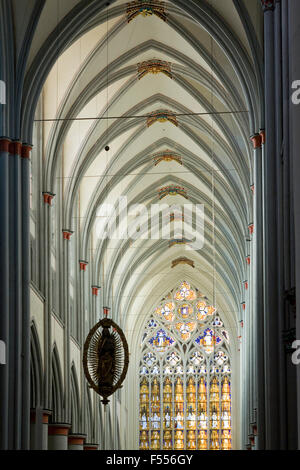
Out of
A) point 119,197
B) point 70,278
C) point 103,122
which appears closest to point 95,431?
point 70,278

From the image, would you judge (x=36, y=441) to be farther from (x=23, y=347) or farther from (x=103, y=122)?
(x=103, y=122)

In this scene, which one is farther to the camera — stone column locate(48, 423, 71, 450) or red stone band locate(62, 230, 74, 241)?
red stone band locate(62, 230, 74, 241)

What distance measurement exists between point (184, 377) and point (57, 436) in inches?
782

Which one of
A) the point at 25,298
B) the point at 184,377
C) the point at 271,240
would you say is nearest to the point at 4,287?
the point at 25,298

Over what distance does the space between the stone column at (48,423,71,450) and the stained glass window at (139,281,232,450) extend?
59.6 feet

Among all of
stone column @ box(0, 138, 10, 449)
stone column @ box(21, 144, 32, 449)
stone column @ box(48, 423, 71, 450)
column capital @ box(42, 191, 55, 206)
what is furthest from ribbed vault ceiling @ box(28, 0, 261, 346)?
stone column @ box(48, 423, 71, 450)

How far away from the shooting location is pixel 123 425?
45.2 metres

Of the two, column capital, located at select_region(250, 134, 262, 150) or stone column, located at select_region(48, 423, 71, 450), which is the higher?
column capital, located at select_region(250, 134, 262, 150)

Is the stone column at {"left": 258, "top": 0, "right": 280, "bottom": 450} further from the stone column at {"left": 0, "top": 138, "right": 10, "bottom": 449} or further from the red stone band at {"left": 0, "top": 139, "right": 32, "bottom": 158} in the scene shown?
the red stone band at {"left": 0, "top": 139, "right": 32, "bottom": 158}

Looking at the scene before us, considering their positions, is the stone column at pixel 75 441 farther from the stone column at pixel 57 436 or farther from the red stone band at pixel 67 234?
the red stone band at pixel 67 234

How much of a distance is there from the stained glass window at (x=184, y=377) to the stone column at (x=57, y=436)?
59.6 ft

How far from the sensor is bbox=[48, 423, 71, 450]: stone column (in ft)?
93.6

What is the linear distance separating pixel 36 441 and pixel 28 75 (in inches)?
373

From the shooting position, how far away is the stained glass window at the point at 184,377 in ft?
154
